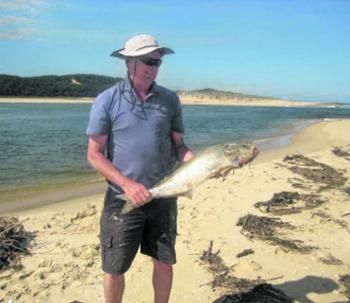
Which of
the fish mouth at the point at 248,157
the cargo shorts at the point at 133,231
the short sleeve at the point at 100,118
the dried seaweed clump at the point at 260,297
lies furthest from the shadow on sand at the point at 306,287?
the short sleeve at the point at 100,118

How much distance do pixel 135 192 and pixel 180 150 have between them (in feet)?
2.38

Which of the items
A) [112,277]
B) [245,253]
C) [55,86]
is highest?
[112,277]

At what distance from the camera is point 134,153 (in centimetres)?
361

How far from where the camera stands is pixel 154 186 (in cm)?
366

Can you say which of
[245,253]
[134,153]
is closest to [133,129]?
[134,153]

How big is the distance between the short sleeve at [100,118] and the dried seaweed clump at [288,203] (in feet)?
14.9

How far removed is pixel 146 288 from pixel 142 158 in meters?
1.94

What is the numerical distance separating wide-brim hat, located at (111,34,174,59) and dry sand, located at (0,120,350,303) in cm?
258

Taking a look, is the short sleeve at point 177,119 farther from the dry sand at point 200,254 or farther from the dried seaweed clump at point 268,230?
the dried seaweed clump at point 268,230

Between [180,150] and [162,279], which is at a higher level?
[180,150]

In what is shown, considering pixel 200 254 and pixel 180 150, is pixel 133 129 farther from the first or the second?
pixel 200 254

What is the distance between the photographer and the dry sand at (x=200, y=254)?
491 centimetres

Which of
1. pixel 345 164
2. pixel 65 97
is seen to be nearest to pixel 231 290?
pixel 345 164

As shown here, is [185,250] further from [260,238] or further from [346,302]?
[346,302]
